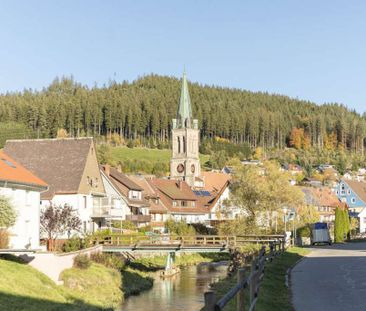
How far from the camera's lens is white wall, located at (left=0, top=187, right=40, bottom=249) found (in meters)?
42.1

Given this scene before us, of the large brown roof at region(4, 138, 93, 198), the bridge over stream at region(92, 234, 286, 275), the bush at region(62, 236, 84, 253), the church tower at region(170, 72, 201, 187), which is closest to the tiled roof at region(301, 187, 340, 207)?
the church tower at region(170, 72, 201, 187)

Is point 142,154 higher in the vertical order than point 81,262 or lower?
higher

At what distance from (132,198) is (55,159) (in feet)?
53.7

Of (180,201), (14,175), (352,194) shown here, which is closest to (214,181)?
(352,194)

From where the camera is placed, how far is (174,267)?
5512 centimetres

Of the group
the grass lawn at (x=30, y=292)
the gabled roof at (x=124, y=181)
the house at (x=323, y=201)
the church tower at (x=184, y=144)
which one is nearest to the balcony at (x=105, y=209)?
the gabled roof at (x=124, y=181)

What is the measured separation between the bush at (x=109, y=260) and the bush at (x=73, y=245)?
140 centimetres

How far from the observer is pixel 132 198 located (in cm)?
7638

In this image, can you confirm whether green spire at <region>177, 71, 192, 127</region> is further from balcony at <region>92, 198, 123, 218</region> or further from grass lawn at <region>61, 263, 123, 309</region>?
grass lawn at <region>61, 263, 123, 309</region>

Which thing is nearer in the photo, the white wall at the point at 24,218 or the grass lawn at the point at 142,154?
the white wall at the point at 24,218

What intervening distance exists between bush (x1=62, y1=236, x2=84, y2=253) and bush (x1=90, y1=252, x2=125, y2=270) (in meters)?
1.40

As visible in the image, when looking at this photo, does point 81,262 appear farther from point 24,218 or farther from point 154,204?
point 154,204

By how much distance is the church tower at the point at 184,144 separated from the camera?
130125 millimetres

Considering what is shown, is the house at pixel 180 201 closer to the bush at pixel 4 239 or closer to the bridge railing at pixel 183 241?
the bridge railing at pixel 183 241
